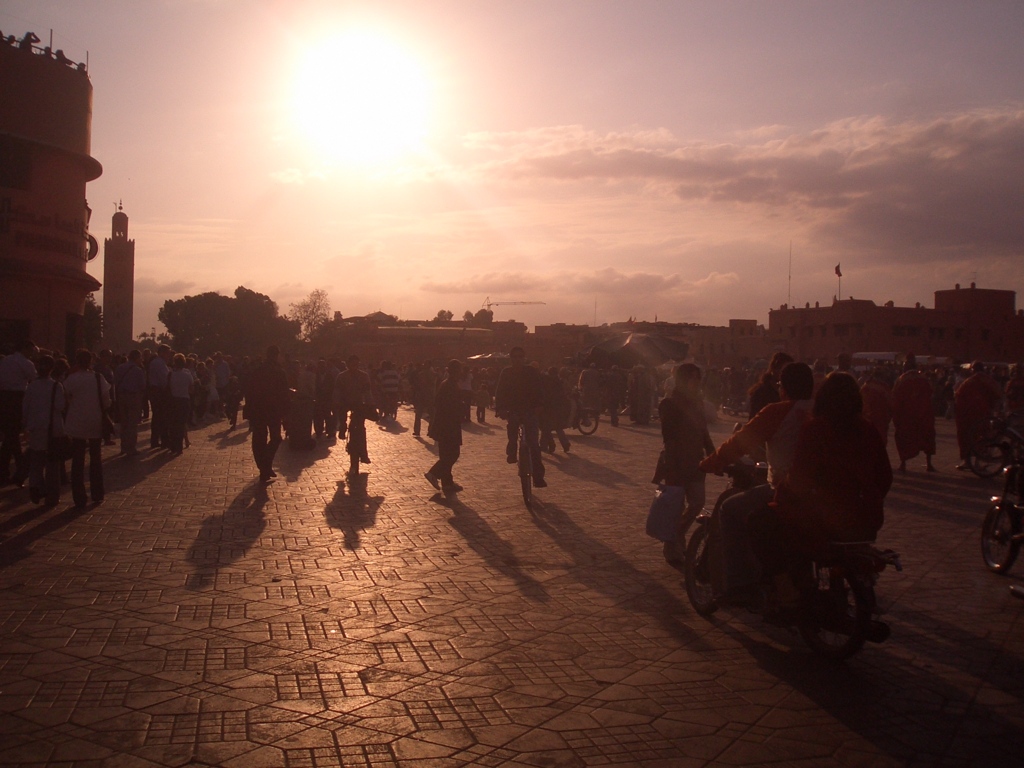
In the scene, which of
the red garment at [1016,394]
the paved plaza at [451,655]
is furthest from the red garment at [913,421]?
the paved plaza at [451,655]

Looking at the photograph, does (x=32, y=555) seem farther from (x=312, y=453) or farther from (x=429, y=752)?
(x=312, y=453)

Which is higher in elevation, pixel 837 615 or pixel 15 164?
pixel 15 164

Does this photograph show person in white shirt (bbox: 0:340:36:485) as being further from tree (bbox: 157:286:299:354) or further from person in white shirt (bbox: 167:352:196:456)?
tree (bbox: 157:286:299:354)

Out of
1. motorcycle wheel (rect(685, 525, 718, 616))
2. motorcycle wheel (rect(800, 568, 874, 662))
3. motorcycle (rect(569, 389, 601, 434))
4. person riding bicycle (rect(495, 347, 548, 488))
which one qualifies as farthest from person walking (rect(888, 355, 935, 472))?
motorcycle wheel (rect(800, 568, 874, 662))

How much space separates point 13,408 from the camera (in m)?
13.2

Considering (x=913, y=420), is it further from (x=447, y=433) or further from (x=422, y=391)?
(x=422, y=391)

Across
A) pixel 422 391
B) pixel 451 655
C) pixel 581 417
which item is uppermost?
pixel 422 391

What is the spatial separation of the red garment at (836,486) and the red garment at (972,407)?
11.4m

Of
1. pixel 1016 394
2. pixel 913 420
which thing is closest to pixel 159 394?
pixel 913 420

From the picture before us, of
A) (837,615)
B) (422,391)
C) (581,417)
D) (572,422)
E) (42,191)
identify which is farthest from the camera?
(42,191)

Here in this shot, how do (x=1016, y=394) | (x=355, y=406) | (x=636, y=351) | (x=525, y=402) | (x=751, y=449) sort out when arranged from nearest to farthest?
(x=751, y=449), (x=525, y=402), (x=355, y=406), (x=1016, y=394), (x=636, y=351)

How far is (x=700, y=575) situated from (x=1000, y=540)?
309 centimetres

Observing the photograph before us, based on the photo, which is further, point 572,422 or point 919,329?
point 919,329

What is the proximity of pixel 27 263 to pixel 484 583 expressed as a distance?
24722mm
